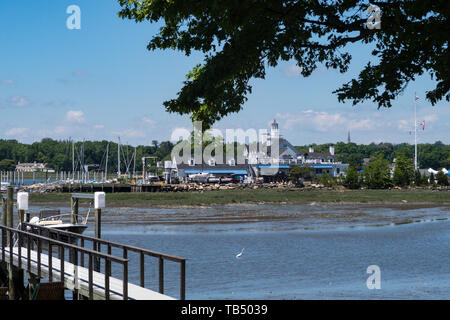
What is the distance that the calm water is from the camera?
2045 centimetres

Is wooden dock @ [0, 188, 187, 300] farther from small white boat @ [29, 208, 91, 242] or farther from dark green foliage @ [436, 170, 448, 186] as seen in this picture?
dark green foliage @ [436, 170, 448, 186]

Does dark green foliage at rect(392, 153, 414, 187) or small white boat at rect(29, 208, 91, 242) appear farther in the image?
dark green foliage at rect(392, 153, 414, 187)

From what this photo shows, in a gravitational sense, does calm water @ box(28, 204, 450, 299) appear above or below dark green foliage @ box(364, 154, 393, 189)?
below

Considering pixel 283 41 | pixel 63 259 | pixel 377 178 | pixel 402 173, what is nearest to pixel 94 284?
pixel 63 259

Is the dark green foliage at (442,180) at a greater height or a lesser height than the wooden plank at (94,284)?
greater

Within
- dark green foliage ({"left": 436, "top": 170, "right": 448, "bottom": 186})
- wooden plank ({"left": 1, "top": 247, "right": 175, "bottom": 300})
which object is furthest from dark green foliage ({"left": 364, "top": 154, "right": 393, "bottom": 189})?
wooden plank ({"left": 1, "top": 247, "right": 175, "bottom": 300})

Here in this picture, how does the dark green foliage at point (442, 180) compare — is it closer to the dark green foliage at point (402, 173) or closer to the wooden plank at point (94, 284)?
the dark green foliage at point (402, 173)

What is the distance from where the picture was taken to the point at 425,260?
27.2m

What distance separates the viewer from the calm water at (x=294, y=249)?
20.5m

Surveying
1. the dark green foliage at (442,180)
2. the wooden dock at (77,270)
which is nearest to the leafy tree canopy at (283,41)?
the wooden dock at (77,270)

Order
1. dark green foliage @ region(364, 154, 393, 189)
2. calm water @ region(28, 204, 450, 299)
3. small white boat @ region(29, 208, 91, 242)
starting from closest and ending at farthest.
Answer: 1. calm water @ region(28, 204, 450, 299)
2. small white boat @ region(29, 208, 91, 242)
3. dark green foliage @ region(364, 154, 393, 189)

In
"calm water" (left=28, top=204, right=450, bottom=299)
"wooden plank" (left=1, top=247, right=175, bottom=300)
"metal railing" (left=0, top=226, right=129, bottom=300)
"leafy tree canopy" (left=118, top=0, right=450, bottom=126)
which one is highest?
"leafy tree canopy" (left=118, top=0, right=450, bottom=126)

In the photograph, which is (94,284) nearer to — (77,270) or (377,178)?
(77,270)

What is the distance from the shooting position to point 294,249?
3066 centimetres
